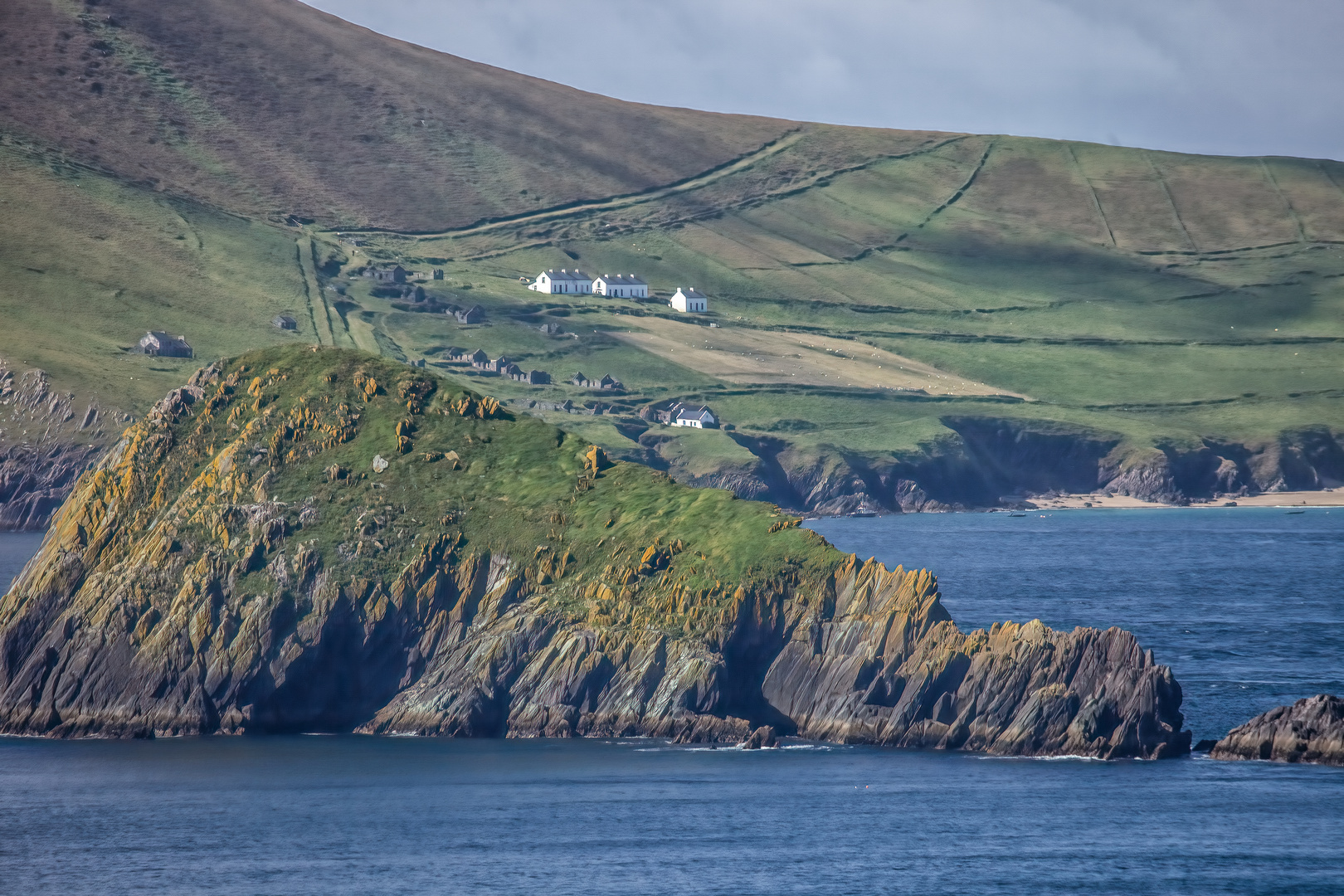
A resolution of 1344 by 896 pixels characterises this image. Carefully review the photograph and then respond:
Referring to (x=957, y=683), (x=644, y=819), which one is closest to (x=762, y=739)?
(x=957, y=683)

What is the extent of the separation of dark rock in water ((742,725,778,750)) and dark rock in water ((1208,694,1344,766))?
888 inches

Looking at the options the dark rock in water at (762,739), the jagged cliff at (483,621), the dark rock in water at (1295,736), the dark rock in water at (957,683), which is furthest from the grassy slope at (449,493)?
the dark rock in water at (1295,736)

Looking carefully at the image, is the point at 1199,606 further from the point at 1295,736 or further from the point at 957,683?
the point at 957,683

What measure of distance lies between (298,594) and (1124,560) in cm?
11577

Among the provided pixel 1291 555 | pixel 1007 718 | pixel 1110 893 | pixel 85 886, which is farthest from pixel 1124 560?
pixel 85 886

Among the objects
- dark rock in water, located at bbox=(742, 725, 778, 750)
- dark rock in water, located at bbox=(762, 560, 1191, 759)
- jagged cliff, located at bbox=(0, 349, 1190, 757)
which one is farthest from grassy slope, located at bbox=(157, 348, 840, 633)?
dark rock in water, located at bbox=(742, 725, 778, 750)

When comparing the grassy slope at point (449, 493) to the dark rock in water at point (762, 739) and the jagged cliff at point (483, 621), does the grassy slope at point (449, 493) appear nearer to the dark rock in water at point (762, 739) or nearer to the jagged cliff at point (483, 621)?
the jagged cliff at point (483, 621)

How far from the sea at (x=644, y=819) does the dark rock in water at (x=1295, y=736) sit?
4.46 feet

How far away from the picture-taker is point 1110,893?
6912cm

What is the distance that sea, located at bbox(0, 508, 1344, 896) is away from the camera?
7150 cm

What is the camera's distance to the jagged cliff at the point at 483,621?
91.8 m

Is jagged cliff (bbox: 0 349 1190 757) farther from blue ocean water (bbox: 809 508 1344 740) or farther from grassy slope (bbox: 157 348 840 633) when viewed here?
blue ocean water (bbox: 809 508 1344 740)

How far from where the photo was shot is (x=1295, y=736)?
8781 cm

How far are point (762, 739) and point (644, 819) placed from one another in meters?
14.3
